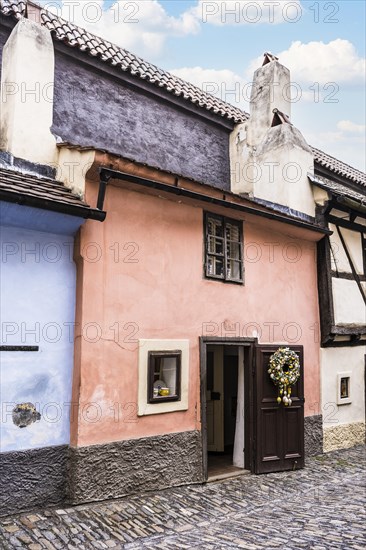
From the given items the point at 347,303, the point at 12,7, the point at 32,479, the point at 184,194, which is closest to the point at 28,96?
the point at 184,194

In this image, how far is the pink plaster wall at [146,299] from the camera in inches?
270

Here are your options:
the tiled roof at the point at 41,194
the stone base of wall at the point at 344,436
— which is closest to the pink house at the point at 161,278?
the tiled roof at the point at 41,194

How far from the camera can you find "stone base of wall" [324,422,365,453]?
1087 cm

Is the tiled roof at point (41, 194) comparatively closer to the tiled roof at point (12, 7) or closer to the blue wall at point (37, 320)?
the blue wall at point (37, 320)

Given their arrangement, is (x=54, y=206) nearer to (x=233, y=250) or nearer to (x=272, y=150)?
(x=233, y=250)

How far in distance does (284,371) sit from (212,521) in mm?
3406

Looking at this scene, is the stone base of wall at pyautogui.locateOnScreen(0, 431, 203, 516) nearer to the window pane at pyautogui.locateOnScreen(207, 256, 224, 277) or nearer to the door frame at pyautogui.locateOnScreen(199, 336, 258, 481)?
the door frame at pyautogui.locateOnScreen(199, 336, 258, 481)

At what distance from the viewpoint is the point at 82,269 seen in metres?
6.84

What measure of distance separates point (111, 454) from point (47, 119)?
501 centimetres

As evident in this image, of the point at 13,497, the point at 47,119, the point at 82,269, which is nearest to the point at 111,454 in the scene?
the point at 13,497

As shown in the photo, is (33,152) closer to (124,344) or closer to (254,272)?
(124,344)

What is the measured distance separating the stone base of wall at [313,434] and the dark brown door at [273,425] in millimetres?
865

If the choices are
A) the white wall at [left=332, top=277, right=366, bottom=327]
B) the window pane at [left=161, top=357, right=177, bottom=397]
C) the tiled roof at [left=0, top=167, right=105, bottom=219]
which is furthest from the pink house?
the white wall at [left=332, top=277, right=366, bottom=327]

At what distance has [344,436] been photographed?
37.1 feet
